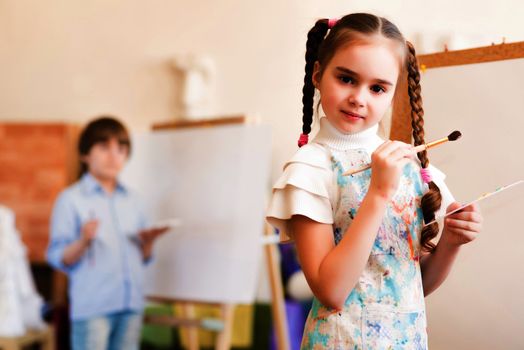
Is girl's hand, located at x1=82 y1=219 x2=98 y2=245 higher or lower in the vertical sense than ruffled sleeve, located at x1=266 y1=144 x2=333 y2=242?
lower

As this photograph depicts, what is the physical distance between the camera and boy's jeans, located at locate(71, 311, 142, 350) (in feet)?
7.85

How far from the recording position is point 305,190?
91cm

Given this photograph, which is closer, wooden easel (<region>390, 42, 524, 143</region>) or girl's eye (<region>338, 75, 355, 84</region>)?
girl's eye (<region>338, 75, 355, 84</region>)

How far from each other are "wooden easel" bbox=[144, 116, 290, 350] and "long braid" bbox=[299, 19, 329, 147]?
1.37 m

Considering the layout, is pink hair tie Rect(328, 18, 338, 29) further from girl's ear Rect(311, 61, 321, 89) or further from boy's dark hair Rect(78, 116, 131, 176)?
boy's dark hair Rect(78, 116, 131, 176)

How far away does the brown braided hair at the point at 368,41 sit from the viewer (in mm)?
909

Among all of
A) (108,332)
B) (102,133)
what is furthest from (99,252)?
(102,133)

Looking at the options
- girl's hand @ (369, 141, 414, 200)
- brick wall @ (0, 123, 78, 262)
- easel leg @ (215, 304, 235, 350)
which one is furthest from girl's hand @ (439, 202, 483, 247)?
brick wall @ (0, 123, 78, 262)

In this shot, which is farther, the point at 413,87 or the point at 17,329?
the point at 17,329

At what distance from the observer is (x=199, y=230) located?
256cm

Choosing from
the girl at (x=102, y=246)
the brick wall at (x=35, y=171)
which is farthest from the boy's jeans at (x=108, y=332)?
the brick wall at (x=35, y=171)

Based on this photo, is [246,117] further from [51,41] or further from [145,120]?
[51,41]

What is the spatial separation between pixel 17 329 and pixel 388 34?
206 cm

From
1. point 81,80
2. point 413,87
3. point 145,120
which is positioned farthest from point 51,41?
point 413,87
